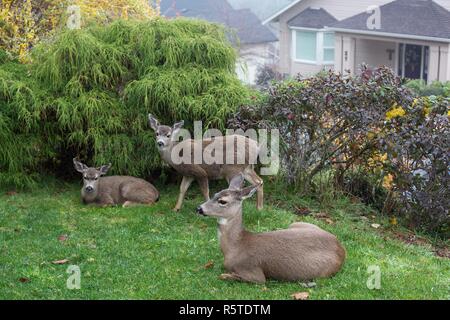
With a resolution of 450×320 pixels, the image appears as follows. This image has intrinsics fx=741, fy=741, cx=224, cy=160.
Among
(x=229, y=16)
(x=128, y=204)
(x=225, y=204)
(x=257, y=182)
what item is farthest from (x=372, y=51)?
(x=225, y=204)

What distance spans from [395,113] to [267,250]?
11.8 feet

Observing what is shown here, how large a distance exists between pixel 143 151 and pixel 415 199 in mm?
3723

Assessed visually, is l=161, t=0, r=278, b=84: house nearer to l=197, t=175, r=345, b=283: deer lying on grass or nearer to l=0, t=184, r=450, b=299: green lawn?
l=0, t=184, r=450, b=299: green lawn

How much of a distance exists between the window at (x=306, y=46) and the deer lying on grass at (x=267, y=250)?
26.7 m

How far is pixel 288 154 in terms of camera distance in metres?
10.2

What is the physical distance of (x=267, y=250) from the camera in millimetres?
6625

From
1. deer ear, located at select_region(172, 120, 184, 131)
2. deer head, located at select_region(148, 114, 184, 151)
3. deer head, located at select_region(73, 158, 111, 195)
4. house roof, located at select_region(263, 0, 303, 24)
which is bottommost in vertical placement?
deer head, located at select_region(73, 158, 111, 195)

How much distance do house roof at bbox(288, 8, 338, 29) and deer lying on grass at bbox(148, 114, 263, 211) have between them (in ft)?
76.7

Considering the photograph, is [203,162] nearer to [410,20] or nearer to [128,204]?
[128,204]

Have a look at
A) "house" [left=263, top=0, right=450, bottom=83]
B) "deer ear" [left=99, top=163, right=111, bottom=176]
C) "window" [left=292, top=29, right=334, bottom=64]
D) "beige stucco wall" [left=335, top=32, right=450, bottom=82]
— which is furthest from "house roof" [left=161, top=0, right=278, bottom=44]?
"deer ear" [left=99, top=163, right=111, bottom=176]

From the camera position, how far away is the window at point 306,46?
108ft

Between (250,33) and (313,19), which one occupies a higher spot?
(313,19)

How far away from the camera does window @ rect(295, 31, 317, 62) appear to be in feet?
108
